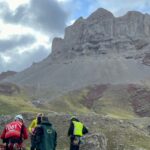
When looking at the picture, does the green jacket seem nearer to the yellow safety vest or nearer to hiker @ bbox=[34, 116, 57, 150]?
hiker @ bbox=[34, 116, 57, 150]

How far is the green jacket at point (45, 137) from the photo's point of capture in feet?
66.8

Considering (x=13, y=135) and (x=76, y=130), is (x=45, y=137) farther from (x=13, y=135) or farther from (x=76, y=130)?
(x=76, y=130)

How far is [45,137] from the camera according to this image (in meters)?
20.4

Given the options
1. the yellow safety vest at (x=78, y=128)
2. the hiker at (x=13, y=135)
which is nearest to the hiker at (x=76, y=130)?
the yellow safety vest at (x=78, y=128)

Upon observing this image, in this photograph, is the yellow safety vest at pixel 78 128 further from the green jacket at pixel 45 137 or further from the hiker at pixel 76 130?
the green jacket at pixel 45 137

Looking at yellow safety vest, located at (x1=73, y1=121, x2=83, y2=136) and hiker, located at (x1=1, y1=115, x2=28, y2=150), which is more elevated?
yellow safety vest, located at (x1=73, y1=121, x2=83, y2=136)

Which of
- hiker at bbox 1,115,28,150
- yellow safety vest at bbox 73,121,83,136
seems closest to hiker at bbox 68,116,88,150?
yellow safety vest at bbox 73,121,83,136

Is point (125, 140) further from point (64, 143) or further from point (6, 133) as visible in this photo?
point (6, 133)

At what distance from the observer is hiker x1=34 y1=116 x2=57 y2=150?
2038 centimetres

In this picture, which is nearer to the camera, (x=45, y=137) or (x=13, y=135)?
(x=45, y=137)

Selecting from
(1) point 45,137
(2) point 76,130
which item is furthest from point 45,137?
(2) point 76,130

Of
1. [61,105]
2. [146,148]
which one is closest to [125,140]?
[146,148]

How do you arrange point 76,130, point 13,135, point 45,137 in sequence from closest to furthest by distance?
point 45,137 < point 13,135 < point 76,130

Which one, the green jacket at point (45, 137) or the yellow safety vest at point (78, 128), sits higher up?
the yellow safety vest at point (78, 128)
